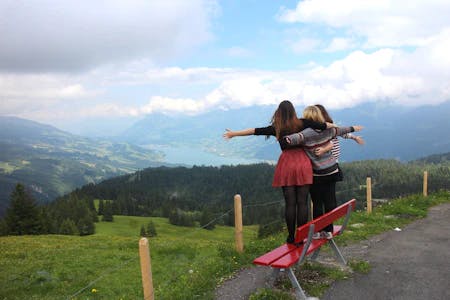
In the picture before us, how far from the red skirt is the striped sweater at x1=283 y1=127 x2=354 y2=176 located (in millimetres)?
269

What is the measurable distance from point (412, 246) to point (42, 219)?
199ft

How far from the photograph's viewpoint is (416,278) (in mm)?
8695

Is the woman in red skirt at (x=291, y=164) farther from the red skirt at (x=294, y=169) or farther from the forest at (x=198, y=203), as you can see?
the forest at (x=198, y=203)

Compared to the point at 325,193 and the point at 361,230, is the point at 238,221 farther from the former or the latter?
the point at 361,230

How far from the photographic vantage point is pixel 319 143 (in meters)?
8.23

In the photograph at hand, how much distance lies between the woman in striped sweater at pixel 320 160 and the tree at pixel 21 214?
58.3 metres

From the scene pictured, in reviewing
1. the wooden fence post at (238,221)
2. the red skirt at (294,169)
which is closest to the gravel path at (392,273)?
the wooden fence post at (238,221)

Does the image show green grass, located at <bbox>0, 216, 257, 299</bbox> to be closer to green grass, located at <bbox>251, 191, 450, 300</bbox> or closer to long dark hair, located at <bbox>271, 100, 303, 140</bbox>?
green grass, located at <bbox>251, 191, 450, 300</bbox>

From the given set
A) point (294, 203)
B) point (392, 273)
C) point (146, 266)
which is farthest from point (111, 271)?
point (392, 273)

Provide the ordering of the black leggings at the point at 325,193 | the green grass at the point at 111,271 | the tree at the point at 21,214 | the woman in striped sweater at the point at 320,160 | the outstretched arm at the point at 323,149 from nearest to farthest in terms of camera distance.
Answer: the woman in striped sweater at the point at 320,160 → the outstretched arm at the point at 323,149 → the black leggings at the point at 325,193 → the green grass at the point at 111,271 → the tree at the point at 21,214

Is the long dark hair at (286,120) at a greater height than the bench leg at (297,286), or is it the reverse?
the long dark hair at (286,120)

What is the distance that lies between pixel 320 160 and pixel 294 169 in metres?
0.88

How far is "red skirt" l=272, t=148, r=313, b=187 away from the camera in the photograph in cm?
784

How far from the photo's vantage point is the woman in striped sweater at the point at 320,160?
26.1 ft
